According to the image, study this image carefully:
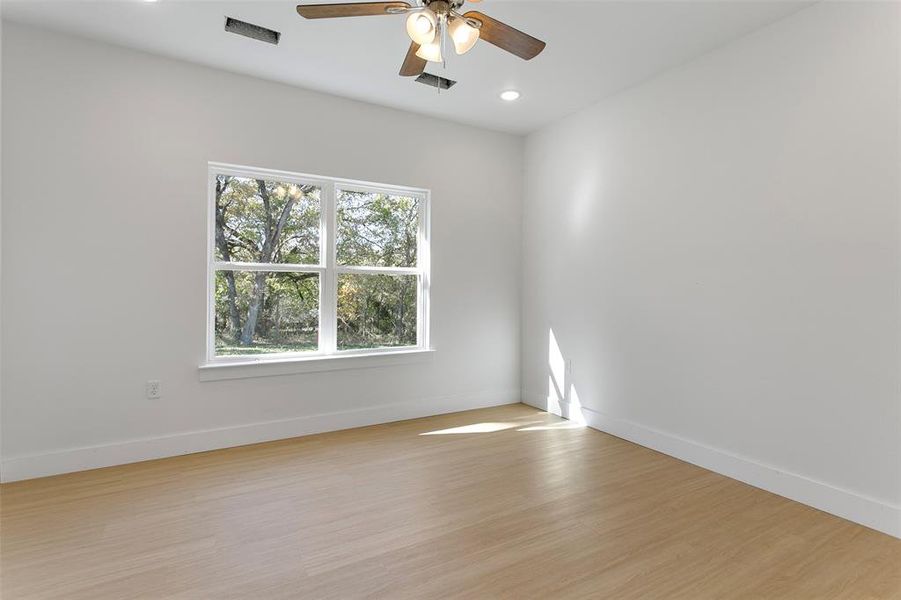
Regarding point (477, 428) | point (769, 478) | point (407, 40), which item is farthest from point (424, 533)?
point (407, 40)

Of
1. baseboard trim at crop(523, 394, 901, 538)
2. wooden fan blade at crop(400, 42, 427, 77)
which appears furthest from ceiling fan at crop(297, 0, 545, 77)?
baseboard trim at crop(523, 394, 901, 538)

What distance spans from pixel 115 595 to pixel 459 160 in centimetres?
390

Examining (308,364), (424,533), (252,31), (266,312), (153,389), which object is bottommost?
(424,533)

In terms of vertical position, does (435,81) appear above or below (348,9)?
above

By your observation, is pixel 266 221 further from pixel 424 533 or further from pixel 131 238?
pixel 424 533

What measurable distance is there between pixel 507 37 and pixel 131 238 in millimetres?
2759

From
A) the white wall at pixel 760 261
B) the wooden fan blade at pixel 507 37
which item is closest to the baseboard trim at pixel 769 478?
the white wall at pixel 760 261

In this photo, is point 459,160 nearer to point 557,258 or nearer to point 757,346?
point 557,258

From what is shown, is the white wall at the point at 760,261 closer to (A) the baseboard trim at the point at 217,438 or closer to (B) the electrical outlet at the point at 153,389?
(A) the baseboard trim at the point at 217,438

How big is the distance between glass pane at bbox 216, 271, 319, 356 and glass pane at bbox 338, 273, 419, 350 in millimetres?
251

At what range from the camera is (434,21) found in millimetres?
1847

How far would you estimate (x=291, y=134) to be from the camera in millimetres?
3682

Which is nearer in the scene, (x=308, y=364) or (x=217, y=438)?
(x=217, y=438)

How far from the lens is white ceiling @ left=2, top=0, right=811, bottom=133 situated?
2.65m
